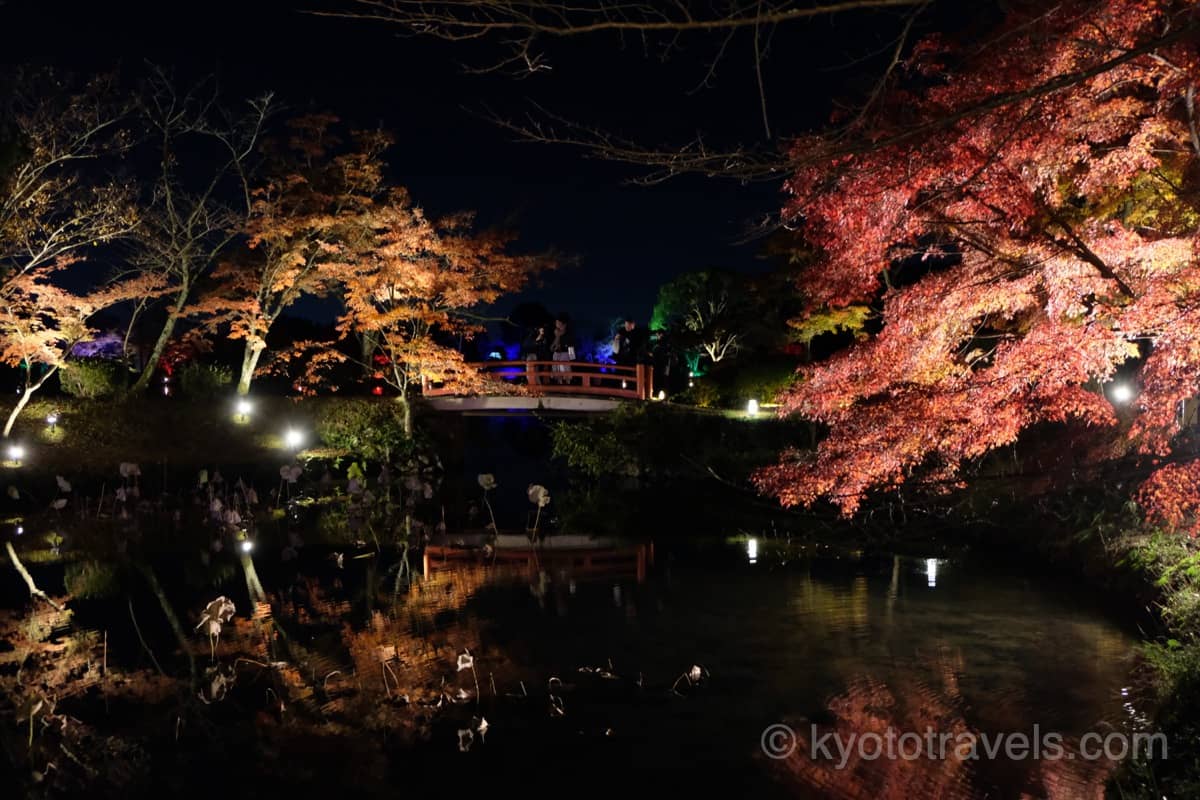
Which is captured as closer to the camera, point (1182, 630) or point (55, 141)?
point (1182, 630)

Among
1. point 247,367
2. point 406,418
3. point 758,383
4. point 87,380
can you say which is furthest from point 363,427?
point 758,383

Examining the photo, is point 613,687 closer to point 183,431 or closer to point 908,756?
point 908,756

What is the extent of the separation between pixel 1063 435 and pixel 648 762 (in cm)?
902

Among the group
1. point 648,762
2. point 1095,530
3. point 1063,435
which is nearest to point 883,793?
point 648,762

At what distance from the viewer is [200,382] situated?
20500mm

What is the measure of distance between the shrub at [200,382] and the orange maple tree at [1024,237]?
15457 mm

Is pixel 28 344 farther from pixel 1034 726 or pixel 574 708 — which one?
pixel 1034 726

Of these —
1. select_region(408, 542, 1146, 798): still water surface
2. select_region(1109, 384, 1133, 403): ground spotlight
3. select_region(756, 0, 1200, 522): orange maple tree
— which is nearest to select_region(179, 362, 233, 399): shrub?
select_region(408, 542, 1146, 798): still water surface

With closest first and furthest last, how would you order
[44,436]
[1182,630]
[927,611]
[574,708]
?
1. [574,708]
2. [1182,630]
3. [927,611]
4. [44,436]

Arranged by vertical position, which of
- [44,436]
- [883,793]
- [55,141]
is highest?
[55,141]

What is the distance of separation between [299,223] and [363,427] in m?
4.99

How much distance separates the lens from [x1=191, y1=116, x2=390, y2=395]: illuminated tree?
Answer: 18844 mm

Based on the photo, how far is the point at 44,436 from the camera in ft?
57.2

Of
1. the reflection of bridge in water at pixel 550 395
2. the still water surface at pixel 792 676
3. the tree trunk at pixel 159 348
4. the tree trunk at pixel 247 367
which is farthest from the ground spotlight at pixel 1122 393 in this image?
the tree trunk at pixel 159 348
